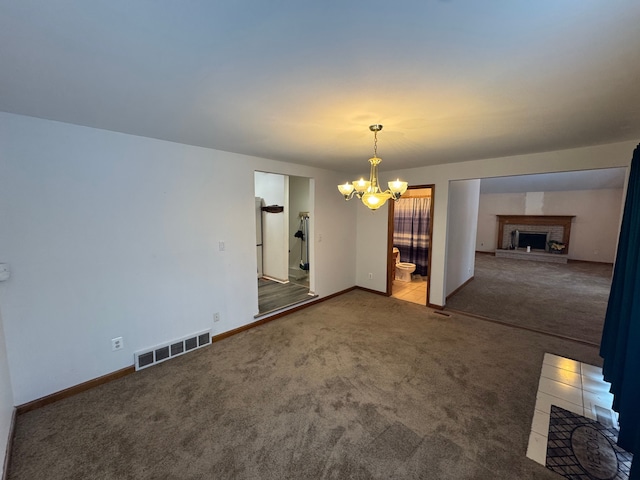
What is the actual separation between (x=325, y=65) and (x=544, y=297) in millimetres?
5927

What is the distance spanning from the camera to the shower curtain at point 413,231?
6234 millimetres

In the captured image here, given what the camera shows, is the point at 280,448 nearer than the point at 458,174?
Yes

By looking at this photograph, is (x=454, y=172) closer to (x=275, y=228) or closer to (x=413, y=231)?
(x=413, y=231)

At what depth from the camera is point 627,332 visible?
77.5 inches

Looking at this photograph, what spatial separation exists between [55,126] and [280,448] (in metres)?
3.10

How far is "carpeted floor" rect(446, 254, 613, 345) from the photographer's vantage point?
376cm

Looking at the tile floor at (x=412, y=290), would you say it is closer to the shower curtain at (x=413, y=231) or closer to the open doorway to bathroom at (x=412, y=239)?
the open doorway to bathroom at (x=412, y=239)

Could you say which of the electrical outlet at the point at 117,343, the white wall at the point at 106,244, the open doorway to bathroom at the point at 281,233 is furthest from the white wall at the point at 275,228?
the electrical outlet at the point at 117,343

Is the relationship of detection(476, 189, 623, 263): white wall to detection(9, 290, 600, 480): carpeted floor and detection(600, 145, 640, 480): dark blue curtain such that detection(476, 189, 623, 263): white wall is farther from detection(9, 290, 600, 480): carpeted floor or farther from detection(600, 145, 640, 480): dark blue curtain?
detection(600, 145, 640, 480): dark blue curtain

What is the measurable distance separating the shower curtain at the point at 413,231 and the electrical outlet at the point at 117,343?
17.8 feet

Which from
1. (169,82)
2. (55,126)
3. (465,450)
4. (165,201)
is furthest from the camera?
(165,201)

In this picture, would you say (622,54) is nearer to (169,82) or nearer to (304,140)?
(304,140)

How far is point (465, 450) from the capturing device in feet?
5.76

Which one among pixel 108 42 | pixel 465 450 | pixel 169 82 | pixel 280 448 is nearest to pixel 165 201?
pixel 169 82
